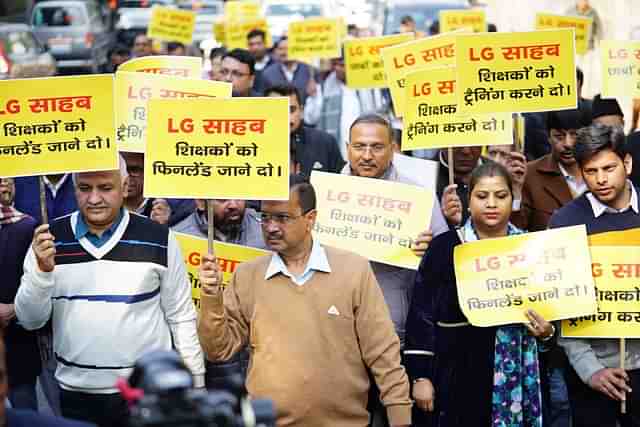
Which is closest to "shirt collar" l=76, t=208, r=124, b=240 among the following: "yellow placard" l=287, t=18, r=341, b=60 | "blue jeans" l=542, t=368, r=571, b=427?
"blue jeans" l=542, t=368, r=571, b=427

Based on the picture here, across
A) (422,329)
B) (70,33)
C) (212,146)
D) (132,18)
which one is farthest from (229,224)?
(132,18)

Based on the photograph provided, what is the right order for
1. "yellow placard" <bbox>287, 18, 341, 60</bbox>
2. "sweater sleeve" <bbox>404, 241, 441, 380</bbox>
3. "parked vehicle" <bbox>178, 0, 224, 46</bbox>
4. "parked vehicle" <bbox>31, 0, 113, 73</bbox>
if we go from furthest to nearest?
"parked vehicle" <bbox>178, 0, 224, 46</bbox>
"parked vehicle" <bbox>31, 0, 113, 73</bbox>
"yellow placard" <bbox>287, 18, 341, 60</bbox>
"sweater sleeve" <bbox>404, 241, 441, 380</bbox>

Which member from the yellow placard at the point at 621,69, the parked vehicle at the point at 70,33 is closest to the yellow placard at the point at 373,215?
the yellow placard at the point at 621,69

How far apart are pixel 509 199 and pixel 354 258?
886 millimetres

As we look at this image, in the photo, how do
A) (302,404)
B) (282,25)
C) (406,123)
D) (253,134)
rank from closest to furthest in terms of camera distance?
(302,404) < (253,134) < (406,123) < (282,25)

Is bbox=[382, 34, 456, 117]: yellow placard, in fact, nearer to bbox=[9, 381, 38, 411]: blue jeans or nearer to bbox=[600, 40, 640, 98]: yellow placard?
bbox=[600, 40, 640, 98]: yellow placard

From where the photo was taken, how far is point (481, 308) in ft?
20.5

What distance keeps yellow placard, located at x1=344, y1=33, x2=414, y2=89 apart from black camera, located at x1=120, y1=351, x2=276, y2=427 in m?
9.32

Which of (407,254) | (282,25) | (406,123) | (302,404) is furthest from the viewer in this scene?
(282,25)

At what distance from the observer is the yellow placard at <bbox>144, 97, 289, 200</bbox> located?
19.9 ft

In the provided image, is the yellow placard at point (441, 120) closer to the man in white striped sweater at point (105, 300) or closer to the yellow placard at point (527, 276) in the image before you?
the yellow placard at point (527, 276)

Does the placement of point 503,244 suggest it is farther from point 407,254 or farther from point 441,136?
point 441,136

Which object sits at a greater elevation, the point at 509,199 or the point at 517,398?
the point at 509,199

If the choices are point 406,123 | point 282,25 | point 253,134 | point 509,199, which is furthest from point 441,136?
point 282,25
